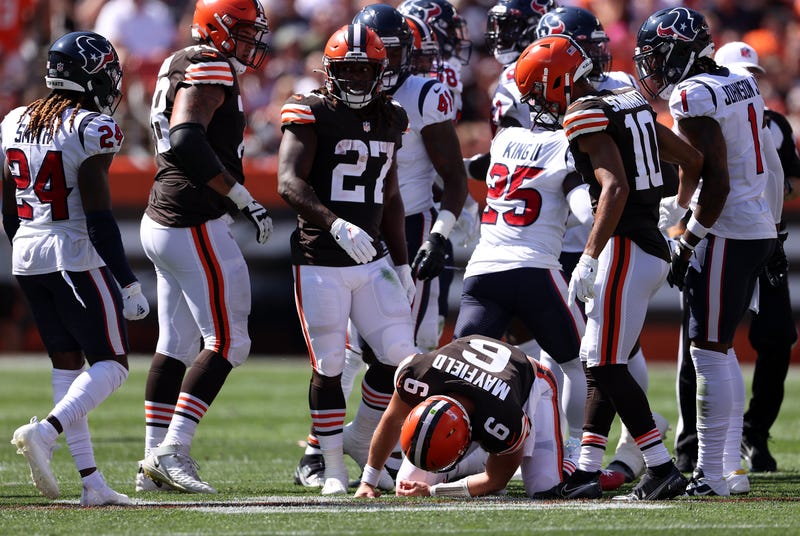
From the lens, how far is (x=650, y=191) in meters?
5.29

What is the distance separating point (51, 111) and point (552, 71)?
1991 mm

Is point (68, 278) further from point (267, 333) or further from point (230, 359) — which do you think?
point (267, 333)

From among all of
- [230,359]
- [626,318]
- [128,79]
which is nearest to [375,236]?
[230,359]

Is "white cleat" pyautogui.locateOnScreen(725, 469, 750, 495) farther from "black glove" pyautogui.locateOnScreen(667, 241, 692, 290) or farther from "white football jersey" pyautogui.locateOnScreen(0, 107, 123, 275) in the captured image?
"white football jersey" pyautogui.locateOnScreen(0, 107, 123, 275)

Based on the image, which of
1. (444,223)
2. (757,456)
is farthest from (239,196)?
(757,456)

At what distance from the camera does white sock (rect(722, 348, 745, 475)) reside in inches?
223

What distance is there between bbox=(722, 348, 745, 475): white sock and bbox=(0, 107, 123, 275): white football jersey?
264 cm

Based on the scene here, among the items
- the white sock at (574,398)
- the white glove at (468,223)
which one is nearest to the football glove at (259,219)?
the white sock at (574,398)

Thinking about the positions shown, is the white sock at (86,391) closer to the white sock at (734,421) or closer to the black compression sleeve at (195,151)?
the black compression sleeve at (195,151)

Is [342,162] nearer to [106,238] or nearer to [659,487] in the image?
[106,238]

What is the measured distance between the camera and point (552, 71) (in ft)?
17.7

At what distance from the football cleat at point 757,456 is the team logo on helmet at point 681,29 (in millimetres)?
2256

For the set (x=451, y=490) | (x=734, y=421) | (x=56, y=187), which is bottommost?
(x=451, y=490)

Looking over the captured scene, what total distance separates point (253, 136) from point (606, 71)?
6343 millimetres
